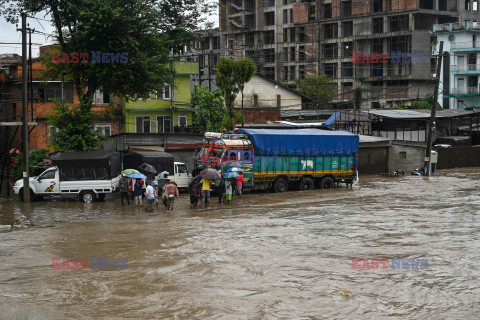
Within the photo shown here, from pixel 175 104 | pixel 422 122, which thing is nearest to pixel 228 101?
pixel 175 104

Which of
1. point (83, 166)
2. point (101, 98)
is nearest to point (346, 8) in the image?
point (101, 98)

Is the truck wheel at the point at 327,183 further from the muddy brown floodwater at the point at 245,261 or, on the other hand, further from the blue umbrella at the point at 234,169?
the blue umbrella at the point at 234,169

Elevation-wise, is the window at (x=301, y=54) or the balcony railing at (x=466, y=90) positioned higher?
the window at (x=301, y=54)

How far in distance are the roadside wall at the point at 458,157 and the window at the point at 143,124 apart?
23369mm

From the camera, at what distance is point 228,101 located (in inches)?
1663

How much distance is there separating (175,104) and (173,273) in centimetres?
3166

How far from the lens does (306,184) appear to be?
30953 millimetres

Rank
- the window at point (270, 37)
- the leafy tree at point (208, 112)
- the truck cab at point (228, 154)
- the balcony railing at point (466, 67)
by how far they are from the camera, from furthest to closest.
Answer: the window at point (270, 37) → the balcony railing at point (466, 67) → the leafy tree at point (208, 112) → the truck cab at point (228, 154)

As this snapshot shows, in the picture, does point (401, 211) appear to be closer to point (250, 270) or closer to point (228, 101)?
point (250, 270)

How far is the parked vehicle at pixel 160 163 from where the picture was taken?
95.9 feet

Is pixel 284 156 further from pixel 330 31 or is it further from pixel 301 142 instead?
pixel 330 31

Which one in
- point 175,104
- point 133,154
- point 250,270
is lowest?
point 250,270

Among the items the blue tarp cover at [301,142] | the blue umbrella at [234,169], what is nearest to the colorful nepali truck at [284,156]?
the blue tarp cover at [301,142]

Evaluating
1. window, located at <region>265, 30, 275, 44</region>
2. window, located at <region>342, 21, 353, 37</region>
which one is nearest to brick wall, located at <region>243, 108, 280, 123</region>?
window, located at <region>342, 21, 353, 37</region>
